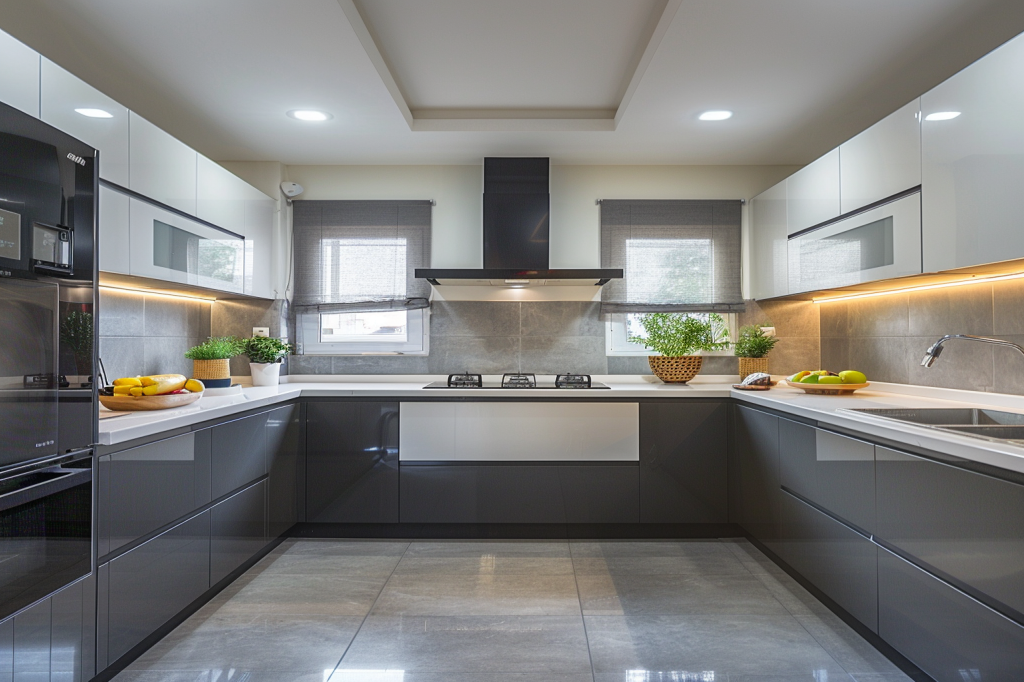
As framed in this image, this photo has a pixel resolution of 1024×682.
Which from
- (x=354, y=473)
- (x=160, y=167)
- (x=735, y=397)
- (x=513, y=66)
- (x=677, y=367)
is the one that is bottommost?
(x=354, y=473)

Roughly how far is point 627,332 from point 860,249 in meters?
1.51

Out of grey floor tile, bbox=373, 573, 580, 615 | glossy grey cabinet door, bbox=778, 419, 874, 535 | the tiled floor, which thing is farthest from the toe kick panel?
glossy grey cabinet door, bbox=778, 419, 874, 535

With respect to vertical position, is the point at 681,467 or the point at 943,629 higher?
the point at 681,467

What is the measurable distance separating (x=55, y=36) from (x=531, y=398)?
251 cm

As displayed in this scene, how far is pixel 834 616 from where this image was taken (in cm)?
228

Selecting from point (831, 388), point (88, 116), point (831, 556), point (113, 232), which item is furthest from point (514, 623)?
point (88, 116)

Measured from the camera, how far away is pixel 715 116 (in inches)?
121

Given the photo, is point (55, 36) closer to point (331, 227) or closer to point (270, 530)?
point (331, 227)

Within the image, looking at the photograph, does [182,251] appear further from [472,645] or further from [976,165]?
[976,165]

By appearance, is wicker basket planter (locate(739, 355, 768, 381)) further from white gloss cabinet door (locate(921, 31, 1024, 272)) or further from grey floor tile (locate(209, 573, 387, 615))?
grey floor tile (locate(209, 573, 387, 615))

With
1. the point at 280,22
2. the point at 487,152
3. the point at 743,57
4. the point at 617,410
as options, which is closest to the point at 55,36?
the point at 280,22

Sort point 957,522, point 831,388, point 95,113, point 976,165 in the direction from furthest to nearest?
point 831,388 → point 95,113 → point 976,165 → point 957,522

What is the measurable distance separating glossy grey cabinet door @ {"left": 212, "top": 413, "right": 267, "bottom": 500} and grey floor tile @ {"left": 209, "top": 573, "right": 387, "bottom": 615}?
434mm

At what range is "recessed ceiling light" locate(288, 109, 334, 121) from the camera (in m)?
2.98
